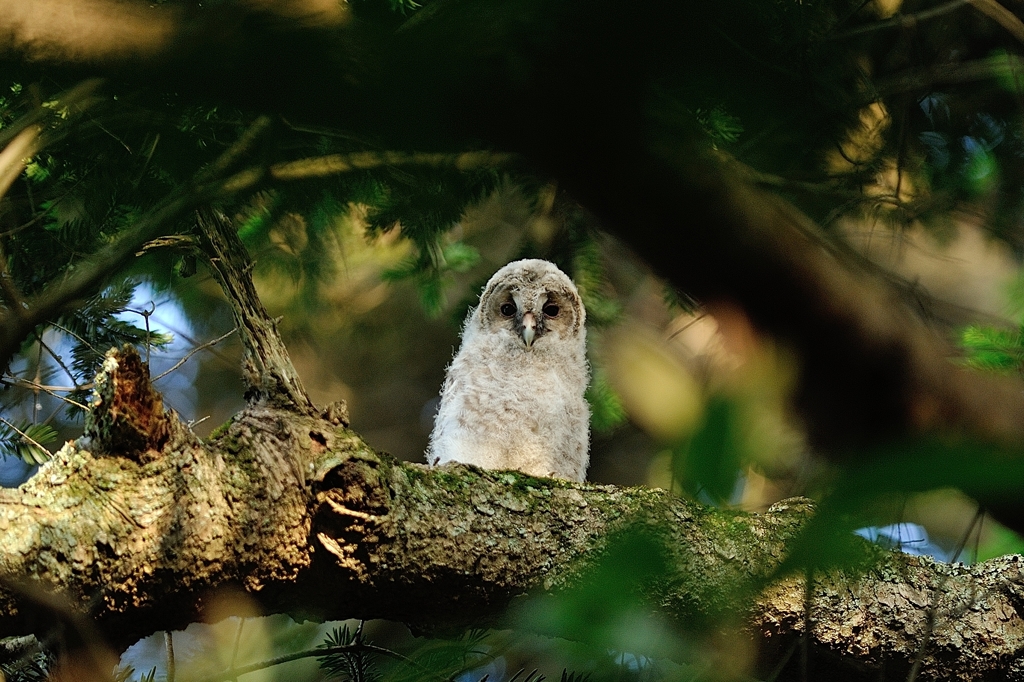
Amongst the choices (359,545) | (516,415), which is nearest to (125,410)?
(359,545)

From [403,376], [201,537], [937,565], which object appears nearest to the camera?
[201,537]

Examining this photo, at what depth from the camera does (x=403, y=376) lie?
7602 mm

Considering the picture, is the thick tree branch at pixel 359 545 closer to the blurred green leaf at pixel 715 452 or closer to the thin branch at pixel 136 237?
the thin branch at pixel 136 237

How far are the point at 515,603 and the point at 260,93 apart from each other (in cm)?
125

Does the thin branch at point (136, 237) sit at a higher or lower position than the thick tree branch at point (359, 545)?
higher

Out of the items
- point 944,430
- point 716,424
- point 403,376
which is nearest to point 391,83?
point 716,424

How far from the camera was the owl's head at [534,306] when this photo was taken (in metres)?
3.55

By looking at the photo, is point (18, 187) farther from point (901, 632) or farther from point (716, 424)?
point (901, 632)

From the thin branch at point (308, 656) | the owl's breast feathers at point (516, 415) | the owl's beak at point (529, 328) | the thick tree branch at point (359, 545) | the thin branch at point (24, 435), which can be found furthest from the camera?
the owl's beak at point (529, 328)

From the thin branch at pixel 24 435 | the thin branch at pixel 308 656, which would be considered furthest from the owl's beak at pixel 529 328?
the thin branch at pixel 24 435

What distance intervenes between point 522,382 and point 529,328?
0.79 feet

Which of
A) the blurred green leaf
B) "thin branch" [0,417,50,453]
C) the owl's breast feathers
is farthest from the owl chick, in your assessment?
the blurred green leaf

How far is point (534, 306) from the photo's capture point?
11.7ft

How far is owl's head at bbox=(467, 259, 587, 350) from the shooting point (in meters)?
3.55
